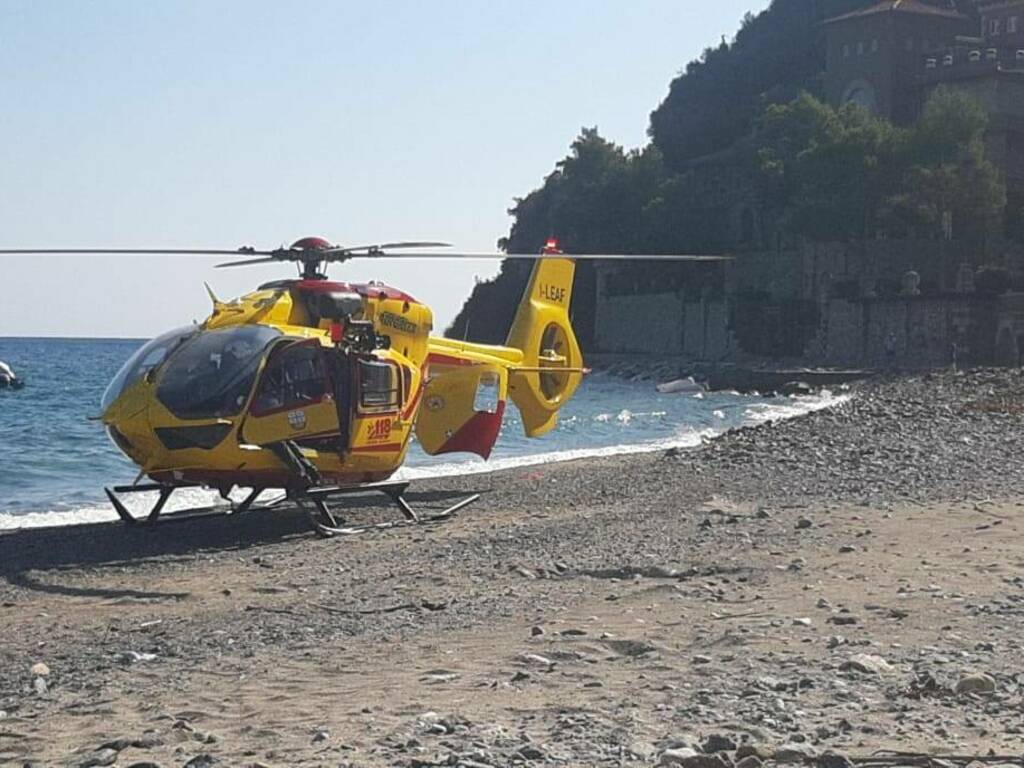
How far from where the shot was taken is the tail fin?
20016 millimetres

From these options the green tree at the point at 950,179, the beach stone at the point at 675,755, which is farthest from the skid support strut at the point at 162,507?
the green tree at the point at 950,179

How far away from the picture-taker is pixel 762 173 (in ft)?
252

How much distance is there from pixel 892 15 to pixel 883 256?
65.8 ft

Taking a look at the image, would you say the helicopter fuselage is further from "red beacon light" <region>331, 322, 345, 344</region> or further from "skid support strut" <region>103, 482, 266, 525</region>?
"skid support strut" <region>103, 482, 266, 525</region>

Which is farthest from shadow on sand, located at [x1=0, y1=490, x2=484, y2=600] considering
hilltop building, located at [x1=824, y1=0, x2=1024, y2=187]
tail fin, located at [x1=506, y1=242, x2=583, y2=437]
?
hilltop building, located at [x1=824, y1=0, x2=1024, y2=187]

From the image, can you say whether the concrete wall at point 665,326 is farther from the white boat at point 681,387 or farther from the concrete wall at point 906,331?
the white boat at point 681,387

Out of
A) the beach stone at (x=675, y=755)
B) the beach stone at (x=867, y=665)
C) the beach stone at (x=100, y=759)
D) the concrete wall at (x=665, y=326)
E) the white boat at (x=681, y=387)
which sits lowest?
the white boat at (x=681, y=387)

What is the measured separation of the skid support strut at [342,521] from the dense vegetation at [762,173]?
172 ft

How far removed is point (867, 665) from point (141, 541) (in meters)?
9.53

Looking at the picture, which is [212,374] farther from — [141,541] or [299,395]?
[141,541]

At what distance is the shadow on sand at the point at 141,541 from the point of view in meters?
12.9

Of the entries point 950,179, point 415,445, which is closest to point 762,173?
point 950,179

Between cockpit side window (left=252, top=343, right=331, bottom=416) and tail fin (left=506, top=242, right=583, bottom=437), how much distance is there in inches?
203

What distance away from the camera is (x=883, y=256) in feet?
217
